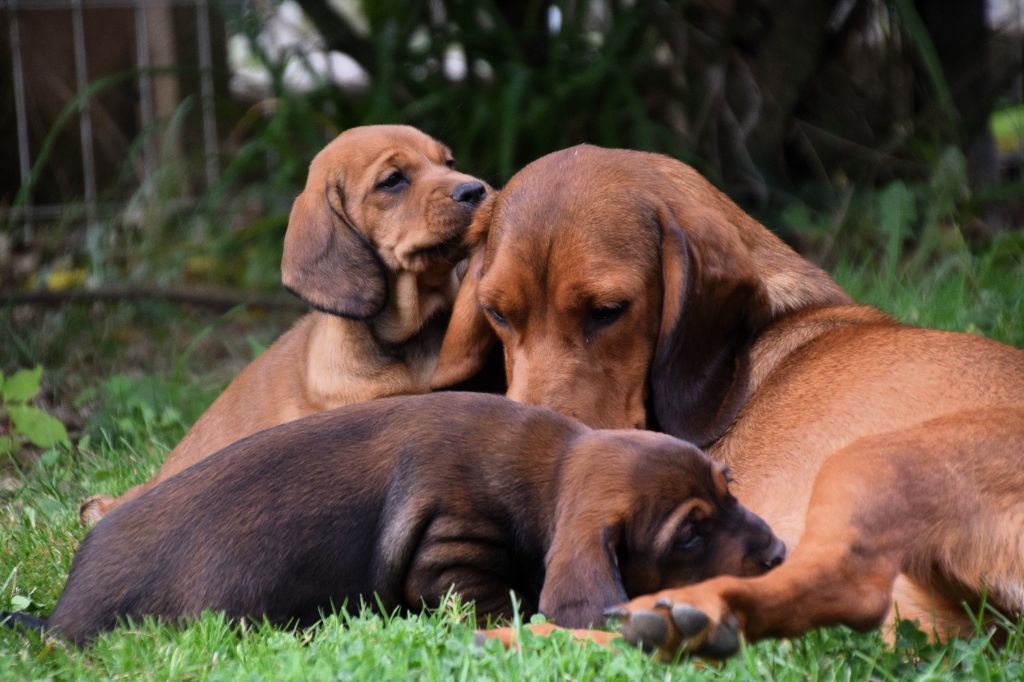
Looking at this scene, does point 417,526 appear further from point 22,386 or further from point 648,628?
point 22,386

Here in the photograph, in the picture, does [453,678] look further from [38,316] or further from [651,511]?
[38,316]

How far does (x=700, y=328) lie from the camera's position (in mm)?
3689

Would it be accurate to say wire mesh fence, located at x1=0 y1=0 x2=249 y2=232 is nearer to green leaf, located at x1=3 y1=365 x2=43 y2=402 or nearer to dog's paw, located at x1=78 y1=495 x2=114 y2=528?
green leaf, located at x1=3 y1=365 x2=43 y2=402

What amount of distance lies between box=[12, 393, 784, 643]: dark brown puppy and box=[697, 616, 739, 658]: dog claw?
0.61 metres

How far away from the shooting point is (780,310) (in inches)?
151

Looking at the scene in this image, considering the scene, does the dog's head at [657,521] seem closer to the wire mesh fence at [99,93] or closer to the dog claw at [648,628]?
the dog claw at [648,628]

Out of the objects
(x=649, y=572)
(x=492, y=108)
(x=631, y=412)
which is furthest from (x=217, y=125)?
(x=649, y=572)

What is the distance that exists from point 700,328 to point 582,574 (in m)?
0.93

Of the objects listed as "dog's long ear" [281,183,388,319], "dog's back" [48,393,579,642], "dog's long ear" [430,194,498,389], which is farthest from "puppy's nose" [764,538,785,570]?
"dog's long ear" [281,183,388,319]

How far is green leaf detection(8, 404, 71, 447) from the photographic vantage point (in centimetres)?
534

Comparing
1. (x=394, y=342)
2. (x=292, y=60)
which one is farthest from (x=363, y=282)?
(x=292, y=60)

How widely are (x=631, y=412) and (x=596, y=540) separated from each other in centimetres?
67

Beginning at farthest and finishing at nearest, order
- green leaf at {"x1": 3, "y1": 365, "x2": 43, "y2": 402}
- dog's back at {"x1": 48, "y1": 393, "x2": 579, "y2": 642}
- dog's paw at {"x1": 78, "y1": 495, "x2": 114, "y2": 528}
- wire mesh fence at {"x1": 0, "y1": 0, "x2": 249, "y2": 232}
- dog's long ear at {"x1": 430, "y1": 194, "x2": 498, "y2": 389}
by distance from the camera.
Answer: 1. wire mesh fence at {"x1": 0, "y1": 0, "x2": 249, "y2": 232}
2. green leaf at {"x1": 3, "y1": 365, "x2": 43, "y2": 402}
3. dog's paw at {"x1": 78, "y1": 495, "x2": 114, "y2": 528}
4. dog's long ear at {"x1": 430, "y1": 194, "x2": 498, "y2": 389}
5. dog's back at {"x1": 48, "y1": 393, "x2": 579, "y2": 642}

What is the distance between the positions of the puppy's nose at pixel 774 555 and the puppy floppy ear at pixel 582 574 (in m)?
0.36
